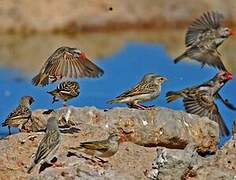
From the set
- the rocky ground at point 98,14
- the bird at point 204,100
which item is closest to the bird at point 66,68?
the bird at point 204,100

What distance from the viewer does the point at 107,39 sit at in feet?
97.5

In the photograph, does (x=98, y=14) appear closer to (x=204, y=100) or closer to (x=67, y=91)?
(x=204, y=100)

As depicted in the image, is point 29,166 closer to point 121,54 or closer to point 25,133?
point 25,133

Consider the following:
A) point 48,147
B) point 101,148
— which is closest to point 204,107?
point 101,148

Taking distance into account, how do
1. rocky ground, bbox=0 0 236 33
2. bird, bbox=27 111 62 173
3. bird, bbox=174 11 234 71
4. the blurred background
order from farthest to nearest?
1. rocky ground, bbox=0 0 236 33
2. the blurred background
3. bird, bbox=174 11 234 71
4. bird, bbox=27 111 62 173

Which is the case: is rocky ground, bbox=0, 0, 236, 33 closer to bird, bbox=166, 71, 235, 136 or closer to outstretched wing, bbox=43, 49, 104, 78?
bird, bbox=166, 71, 235, 136

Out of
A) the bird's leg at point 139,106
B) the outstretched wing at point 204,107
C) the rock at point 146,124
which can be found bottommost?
the rock at point 146,124

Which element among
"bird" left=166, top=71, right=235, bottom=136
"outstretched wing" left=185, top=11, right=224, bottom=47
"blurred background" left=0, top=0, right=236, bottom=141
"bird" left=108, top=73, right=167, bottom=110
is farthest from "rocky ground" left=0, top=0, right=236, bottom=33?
"bird" left=108, top=73, right=167, bottom=110

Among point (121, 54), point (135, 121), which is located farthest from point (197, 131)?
point (121, 54)

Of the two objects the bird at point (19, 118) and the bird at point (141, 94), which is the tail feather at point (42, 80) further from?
the bird at point (141, 94)

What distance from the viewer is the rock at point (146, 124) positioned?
10328mm

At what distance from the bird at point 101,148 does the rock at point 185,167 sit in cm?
46

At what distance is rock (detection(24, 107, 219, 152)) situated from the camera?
10328 millimetres

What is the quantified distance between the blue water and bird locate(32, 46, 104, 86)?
1380 mm
